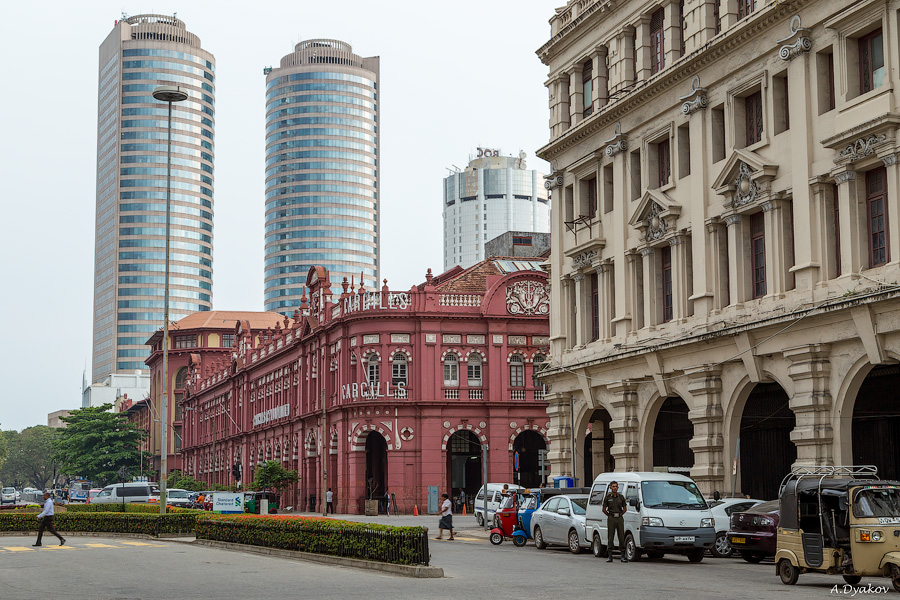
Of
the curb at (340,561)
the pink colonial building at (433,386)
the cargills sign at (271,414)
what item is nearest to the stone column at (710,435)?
the curb at (340,561)

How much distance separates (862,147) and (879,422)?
8.05m

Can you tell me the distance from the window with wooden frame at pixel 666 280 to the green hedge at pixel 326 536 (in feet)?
46.5

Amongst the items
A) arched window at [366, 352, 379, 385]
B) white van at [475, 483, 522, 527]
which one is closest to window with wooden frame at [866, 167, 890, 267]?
white van at [475, 483, 522, 527]

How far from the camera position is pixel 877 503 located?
19.2 metres

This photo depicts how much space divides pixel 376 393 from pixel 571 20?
29.9 meters

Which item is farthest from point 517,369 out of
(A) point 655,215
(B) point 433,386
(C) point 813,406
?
(C) point 813,406

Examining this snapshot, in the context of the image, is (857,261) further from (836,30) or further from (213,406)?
(213,406)

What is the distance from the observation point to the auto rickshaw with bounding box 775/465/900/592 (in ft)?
61.4

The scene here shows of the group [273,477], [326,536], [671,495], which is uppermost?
[671,495]

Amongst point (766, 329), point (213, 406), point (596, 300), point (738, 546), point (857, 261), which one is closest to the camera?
point (738, 546)

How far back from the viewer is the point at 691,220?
34.7m

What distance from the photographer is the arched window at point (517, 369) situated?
68.3 m

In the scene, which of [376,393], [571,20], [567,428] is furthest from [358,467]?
[571,20]

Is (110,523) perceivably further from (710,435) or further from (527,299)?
(527,299)
